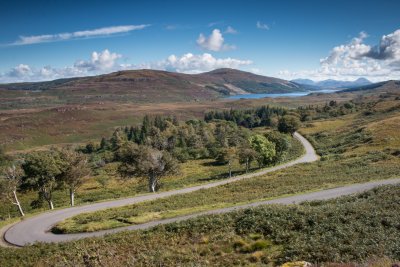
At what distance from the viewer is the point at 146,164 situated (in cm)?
5809

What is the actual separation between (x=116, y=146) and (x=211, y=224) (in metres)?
138

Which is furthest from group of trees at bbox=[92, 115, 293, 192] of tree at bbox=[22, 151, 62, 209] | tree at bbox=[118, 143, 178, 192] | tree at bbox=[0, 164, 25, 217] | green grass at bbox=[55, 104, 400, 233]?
tree at bbox=[0, 164, 25, 217]

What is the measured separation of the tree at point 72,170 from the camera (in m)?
53.5

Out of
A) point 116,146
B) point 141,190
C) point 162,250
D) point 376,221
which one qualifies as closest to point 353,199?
point 376,221

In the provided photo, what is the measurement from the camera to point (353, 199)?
27875 millimetres

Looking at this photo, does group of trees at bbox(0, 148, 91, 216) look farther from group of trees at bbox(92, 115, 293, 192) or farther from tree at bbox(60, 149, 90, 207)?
group of trees at bbox(92, 115, 293, 192)

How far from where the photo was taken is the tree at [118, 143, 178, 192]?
194 feet

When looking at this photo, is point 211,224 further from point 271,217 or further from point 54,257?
point 54,257

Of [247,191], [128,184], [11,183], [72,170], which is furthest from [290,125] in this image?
[11,183]

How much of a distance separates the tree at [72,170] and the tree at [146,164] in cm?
789

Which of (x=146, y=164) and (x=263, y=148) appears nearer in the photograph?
(x=146, y=164)

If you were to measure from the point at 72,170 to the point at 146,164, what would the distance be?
11.5 m

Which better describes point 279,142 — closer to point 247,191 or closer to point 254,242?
point 247,191

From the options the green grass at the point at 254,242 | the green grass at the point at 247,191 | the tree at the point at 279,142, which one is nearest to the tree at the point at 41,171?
the green grass at the point at 247,191
